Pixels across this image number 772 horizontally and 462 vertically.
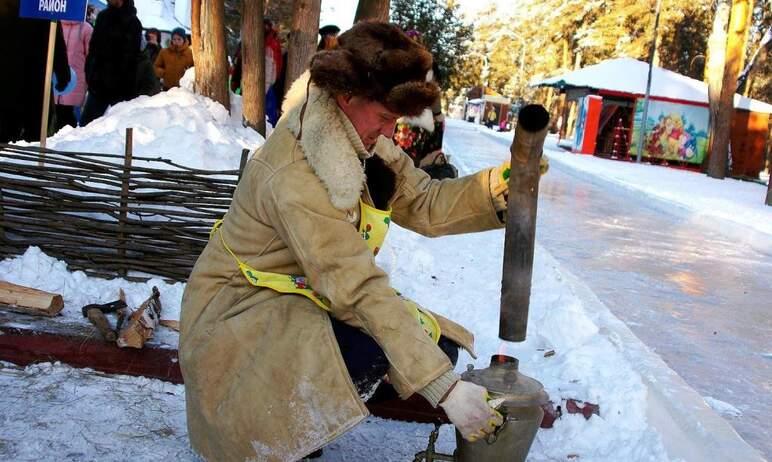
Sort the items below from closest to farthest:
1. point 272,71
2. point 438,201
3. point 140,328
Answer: point 438,201 → point 140,328 → point 272,71

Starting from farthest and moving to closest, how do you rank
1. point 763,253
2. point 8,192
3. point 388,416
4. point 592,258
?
point 763,253
point 592,258
point 8,192
point 388,416

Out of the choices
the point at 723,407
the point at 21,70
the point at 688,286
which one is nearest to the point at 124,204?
the point at 21,70

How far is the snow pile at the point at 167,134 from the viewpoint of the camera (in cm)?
491

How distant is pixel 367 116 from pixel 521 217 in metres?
0.53

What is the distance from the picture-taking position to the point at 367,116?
7.22 ft

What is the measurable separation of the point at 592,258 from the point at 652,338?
264cm

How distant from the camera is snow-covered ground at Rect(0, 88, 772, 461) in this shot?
281 cm

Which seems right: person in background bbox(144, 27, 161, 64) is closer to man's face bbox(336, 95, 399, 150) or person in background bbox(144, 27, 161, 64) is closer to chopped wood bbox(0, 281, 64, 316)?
chopped wood bbox(0, 281, 64, 316)

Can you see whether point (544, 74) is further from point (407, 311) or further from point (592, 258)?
point (407, 311)

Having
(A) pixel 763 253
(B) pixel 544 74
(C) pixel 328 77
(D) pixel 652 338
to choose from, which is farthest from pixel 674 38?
(C) pixel 328 77

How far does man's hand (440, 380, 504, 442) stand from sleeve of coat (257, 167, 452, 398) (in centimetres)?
7

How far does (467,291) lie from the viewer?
5047mm

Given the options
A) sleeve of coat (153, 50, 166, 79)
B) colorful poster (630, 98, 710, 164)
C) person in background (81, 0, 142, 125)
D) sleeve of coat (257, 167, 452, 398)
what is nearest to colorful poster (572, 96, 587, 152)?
colorful poster (630, 98, 710, 164)

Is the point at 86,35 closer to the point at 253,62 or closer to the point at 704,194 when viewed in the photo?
the point at 253,62
